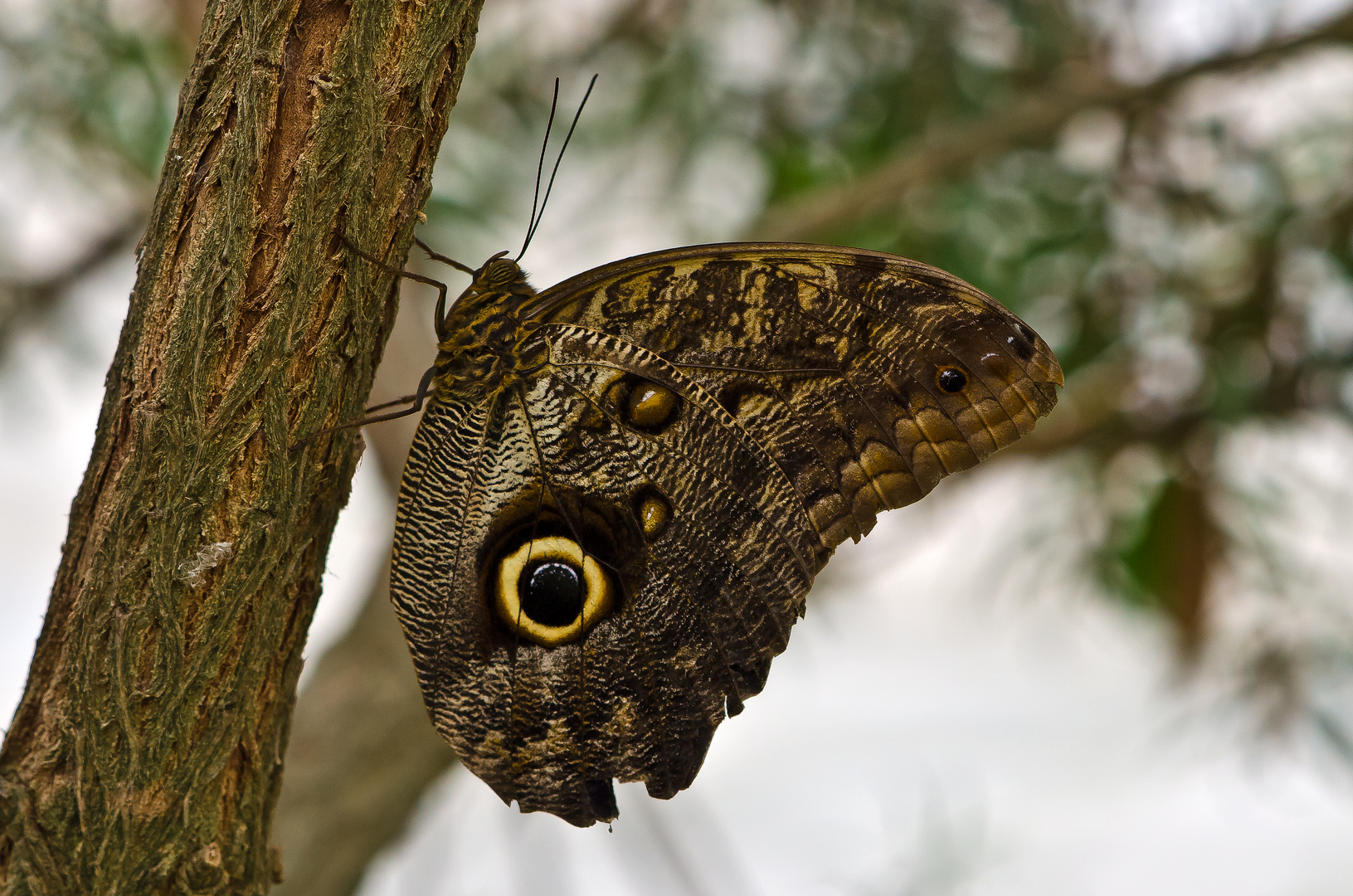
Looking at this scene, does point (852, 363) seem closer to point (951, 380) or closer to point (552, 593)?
point (951, 380)

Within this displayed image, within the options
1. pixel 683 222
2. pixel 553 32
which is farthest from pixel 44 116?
pixel 683 222

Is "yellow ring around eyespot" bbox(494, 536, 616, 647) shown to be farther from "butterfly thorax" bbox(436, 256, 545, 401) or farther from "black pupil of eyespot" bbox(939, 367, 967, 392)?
"black pupil of eyespot" bbox(939, 367, 967, 392)

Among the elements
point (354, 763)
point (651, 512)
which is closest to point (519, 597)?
point (651, 512)

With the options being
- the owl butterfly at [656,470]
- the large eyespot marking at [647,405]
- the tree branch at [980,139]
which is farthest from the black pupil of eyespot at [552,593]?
the tree branch at [980,139]

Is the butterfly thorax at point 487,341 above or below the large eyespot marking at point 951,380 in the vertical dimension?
above

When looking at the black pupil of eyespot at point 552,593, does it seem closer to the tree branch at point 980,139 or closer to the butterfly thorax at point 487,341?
the butterfly thorax at point 487,341

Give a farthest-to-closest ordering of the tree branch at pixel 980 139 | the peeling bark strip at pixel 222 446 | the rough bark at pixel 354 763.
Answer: the tree branch at pixel 980 139 < the rough bark at pixel 354 763 < the peeling bark strip at pixel 222 446

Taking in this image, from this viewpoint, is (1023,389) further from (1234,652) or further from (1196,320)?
(1234,652)
